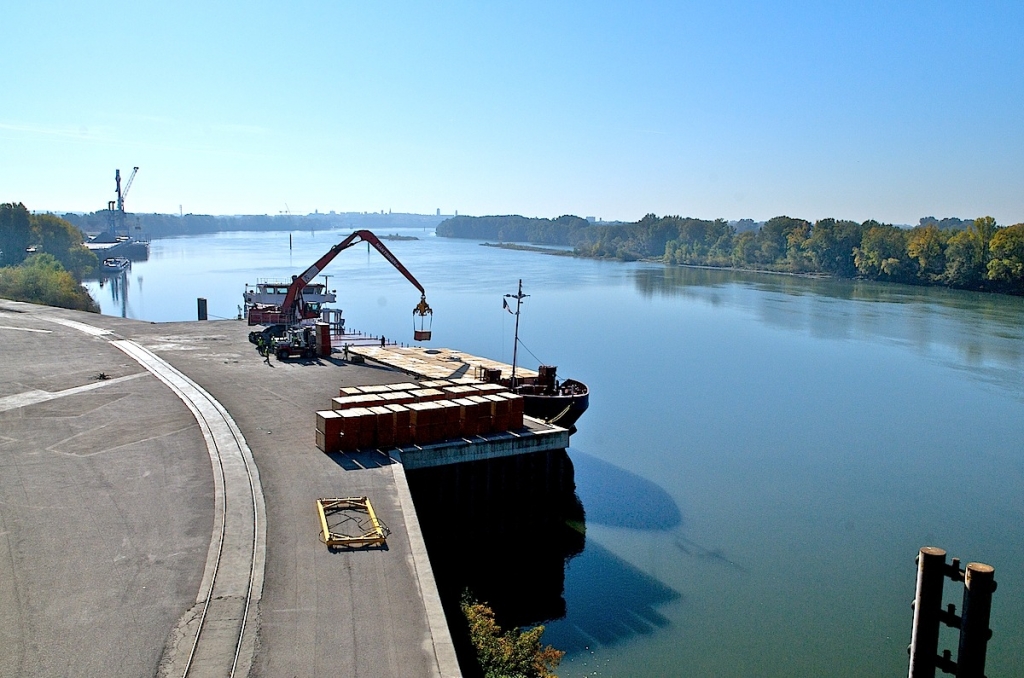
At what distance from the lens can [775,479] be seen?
115 feet

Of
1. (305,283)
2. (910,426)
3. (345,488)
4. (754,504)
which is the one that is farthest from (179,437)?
(910,426)

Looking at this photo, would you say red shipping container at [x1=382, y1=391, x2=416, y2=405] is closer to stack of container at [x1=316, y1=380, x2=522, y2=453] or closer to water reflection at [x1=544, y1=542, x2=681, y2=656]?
stack of container at [x1=316, y1=380, x2=522, y2=453]

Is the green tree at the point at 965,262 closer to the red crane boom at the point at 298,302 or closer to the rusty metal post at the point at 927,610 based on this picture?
the red crane boom at the point at 298,302

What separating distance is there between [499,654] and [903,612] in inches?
539

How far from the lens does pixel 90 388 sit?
1266 inches

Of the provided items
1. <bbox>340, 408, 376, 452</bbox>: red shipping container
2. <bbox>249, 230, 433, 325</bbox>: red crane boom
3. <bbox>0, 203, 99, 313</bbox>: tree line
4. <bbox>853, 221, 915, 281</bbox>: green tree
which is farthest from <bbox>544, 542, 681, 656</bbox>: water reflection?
<bbox>853, 221, 915, 281</bbox>: green tree

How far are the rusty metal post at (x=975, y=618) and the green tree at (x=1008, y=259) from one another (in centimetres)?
12679

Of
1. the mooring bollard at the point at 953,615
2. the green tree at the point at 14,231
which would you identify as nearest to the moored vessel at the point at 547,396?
the mooring bollard at the point at 953,615

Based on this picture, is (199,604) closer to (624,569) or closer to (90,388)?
(624,569)

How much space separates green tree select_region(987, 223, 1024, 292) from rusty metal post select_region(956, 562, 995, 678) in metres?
127

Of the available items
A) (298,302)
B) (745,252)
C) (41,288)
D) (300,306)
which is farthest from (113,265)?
(745,252)

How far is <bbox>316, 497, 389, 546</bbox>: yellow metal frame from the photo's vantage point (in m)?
16.9

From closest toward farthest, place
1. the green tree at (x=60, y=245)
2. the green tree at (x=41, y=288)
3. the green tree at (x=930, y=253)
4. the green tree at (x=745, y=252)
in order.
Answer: the green tree at (x=41, y=288)
the green tree at (x=60, y=245)
the green tree at (x=930, y=253)
the green tree at (x=745, y=252)

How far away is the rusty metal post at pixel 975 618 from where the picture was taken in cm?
1257
